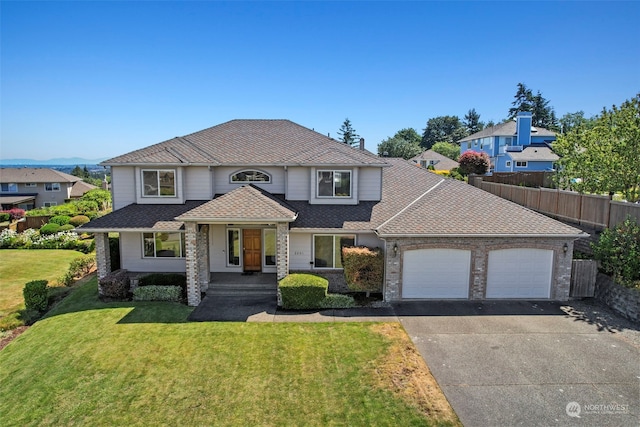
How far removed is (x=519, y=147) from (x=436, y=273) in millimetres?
39189

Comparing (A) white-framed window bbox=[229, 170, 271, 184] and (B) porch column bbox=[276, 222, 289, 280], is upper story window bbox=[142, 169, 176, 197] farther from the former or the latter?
(B) porch column bbox=[276, 222, 289, 280]

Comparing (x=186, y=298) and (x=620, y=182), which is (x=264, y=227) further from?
A: (x=620, y=182)

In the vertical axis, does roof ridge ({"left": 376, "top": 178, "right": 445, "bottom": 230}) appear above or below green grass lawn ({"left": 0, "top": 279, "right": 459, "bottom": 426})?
above

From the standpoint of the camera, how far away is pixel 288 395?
9242mm

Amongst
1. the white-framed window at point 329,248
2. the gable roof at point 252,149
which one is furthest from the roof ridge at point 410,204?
the gable roof at point 252,149

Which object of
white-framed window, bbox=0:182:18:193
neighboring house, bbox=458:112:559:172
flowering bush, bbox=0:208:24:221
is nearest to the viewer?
flowering bush, bbox=0:208:24:221

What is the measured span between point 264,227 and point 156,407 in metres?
9.18

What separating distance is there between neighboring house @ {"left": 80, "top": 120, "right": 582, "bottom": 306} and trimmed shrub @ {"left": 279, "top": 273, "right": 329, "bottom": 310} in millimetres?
972

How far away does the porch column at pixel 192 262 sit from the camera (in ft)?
48.2

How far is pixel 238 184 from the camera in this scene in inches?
714

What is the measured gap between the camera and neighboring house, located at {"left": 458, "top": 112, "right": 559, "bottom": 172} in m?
44.8

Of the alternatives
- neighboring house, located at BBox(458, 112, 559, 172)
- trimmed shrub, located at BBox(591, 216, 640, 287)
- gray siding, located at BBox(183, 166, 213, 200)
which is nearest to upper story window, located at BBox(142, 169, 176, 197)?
gray siding, located at BBox(183, 166, 213, 200)

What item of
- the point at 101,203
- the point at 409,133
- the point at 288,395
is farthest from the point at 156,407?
the point at 409,133

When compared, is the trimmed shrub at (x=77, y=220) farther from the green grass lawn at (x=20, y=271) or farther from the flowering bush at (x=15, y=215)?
the flowering bush at (x=15, y=215)
